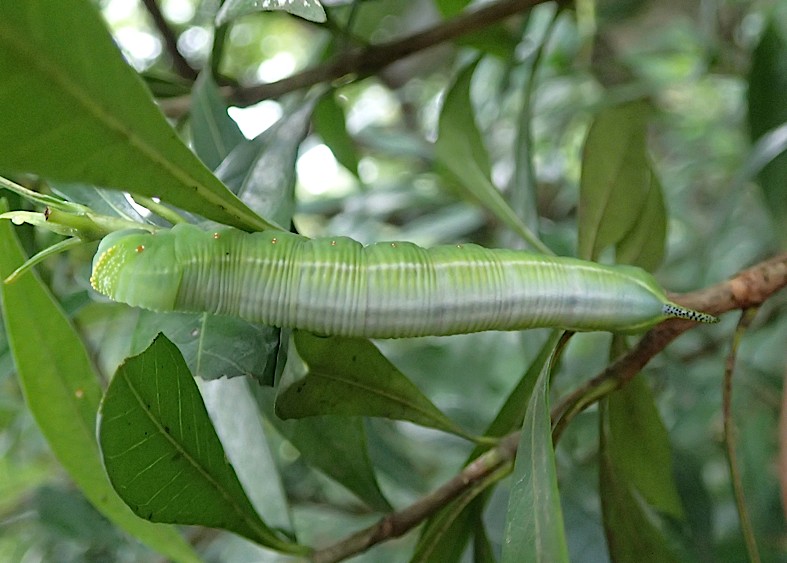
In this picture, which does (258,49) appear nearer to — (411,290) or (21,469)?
(21,469)

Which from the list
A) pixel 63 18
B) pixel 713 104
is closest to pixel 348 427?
pixel 63 18

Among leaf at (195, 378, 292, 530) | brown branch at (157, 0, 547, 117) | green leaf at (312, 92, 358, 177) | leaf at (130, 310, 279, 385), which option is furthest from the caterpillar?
green leaf at (312, 92, 358, 177)

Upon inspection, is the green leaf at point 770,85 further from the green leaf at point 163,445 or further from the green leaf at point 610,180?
the green leaf at point 163,445

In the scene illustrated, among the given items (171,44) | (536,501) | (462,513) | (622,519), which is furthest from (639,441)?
(171,44)

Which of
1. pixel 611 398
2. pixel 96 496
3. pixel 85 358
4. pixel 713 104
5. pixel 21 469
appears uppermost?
pixel 85 358

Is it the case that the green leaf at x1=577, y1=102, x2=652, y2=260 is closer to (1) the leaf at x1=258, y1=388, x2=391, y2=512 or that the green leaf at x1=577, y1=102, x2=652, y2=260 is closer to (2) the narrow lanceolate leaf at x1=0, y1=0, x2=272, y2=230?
(1) the leaf at x1=258, y1=388, x2=391, y2=512

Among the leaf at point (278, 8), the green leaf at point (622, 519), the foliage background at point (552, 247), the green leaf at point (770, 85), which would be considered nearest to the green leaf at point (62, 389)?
the foliage background at point (552, 247)
